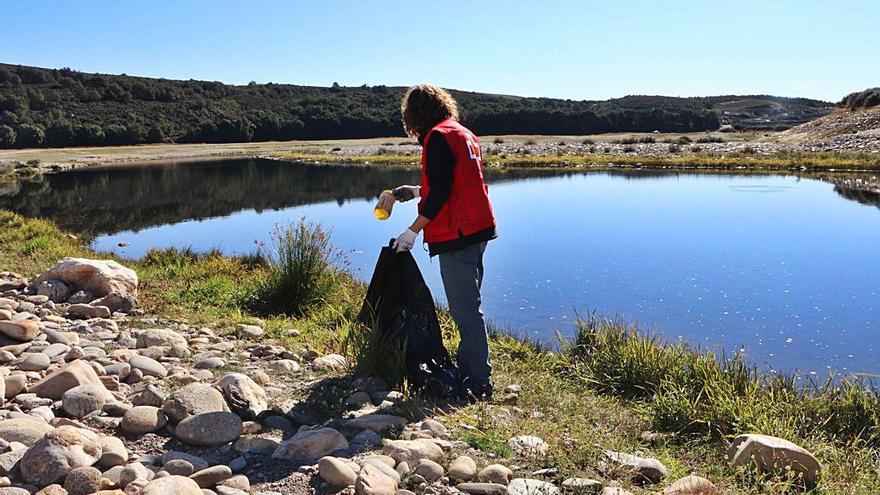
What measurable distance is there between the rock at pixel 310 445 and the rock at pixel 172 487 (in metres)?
0.58

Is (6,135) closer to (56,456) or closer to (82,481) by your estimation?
(56,456)

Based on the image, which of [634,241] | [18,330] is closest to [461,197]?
[18,330]

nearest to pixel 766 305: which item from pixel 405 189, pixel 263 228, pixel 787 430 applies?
pixel 787 430

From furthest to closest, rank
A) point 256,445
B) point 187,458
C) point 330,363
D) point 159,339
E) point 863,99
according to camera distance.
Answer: point 863,99, point 159,339, point 330,363, point 256,445, point 187,458

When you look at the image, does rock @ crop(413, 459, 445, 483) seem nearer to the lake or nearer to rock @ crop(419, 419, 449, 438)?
rock @ crop(419, 419, 449, 438)

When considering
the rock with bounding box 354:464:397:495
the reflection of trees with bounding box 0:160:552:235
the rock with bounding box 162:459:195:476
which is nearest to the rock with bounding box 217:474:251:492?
the rock with bounding box 162:459:195:476

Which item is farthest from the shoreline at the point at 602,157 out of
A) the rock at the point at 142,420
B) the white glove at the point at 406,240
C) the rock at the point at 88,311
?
the rock at the point at 142,420

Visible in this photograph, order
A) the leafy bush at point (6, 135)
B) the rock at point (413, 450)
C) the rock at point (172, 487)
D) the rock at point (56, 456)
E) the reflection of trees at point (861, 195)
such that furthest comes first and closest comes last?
the leafy bush at point (6, 135), the reflection of trees at point (861, 195), the rock at point (413, 450), the rock at point (56, 456), the rock at point (172, 487)

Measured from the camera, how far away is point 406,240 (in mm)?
4324

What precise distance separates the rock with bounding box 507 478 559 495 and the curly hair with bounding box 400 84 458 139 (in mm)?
2141

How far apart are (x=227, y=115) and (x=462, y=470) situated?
7568 centimetres

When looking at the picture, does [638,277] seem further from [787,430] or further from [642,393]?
[787,430]

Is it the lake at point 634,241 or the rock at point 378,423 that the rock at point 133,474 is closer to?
the rock at point 378,423

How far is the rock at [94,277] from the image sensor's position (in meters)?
6.38
